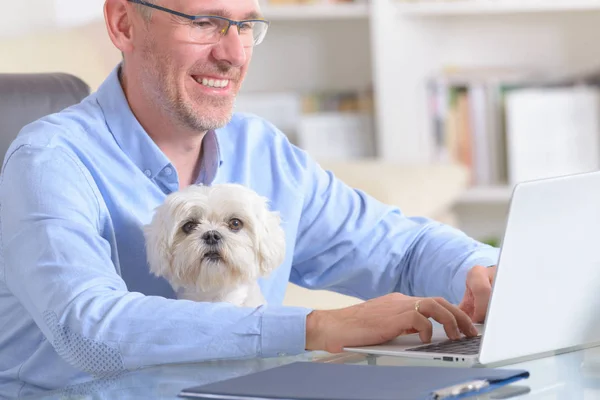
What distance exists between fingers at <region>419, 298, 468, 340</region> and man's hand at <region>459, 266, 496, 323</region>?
108 mm

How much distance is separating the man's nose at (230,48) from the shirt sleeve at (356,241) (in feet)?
0.76

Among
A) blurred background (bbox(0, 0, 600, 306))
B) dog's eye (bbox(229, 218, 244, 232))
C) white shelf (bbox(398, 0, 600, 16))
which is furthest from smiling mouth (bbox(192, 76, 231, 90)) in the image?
white shelf (bbox(398, 0, 600, 16))

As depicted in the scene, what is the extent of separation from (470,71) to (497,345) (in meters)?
2.28

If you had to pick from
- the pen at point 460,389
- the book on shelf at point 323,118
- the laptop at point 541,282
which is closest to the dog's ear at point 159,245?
the laptop at point 541,282

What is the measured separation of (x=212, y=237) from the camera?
51.9 inches

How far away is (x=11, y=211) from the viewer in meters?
1.22

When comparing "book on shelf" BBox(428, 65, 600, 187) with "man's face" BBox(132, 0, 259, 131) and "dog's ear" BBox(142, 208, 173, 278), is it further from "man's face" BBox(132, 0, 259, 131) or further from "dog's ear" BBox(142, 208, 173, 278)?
"dog's ear" BBox(142, 208, 173, 278)

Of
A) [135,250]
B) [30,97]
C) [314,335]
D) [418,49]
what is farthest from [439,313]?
[418,49]

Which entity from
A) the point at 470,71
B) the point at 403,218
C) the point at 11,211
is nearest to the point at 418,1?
the point at 470,71

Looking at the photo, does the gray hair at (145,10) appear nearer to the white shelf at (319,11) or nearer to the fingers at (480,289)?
the fingers at (480,289)

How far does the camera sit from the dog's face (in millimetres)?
1290

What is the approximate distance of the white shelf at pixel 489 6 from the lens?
296 centimetres

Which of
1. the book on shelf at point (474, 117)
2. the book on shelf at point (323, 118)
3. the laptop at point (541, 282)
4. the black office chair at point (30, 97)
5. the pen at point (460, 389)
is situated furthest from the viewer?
the book on shelf at point (323, 118)

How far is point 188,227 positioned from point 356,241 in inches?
13.6
